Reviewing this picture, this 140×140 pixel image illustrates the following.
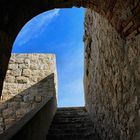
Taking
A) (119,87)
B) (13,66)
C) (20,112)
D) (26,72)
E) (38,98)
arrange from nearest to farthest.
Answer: (119,87)
(20,112)
(38,98)
(26,72)
(13,66)

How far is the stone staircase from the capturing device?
539cm

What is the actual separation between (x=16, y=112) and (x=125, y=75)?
5640mm

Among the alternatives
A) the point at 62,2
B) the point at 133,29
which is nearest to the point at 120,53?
the point at 133,29

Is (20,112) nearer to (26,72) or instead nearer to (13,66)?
(26,72)

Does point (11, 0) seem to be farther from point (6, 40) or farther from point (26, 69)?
point (26, 69)

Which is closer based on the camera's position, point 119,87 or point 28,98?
point 119,87

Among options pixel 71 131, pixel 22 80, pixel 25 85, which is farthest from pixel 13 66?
pixel 71 131

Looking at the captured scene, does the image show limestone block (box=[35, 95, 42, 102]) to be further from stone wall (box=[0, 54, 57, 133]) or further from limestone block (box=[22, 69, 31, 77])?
limestone block (box=[22, 69, 31, 77])

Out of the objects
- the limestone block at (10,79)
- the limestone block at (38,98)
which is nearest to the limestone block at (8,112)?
the limestone block at (38,98)

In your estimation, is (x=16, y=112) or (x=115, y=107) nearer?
(x=115, y=107)

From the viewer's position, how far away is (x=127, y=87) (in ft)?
10.6

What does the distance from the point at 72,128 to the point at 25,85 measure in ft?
11.1

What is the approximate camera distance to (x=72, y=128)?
5.92 metres

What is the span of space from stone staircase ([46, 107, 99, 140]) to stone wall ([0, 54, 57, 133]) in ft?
5.38
